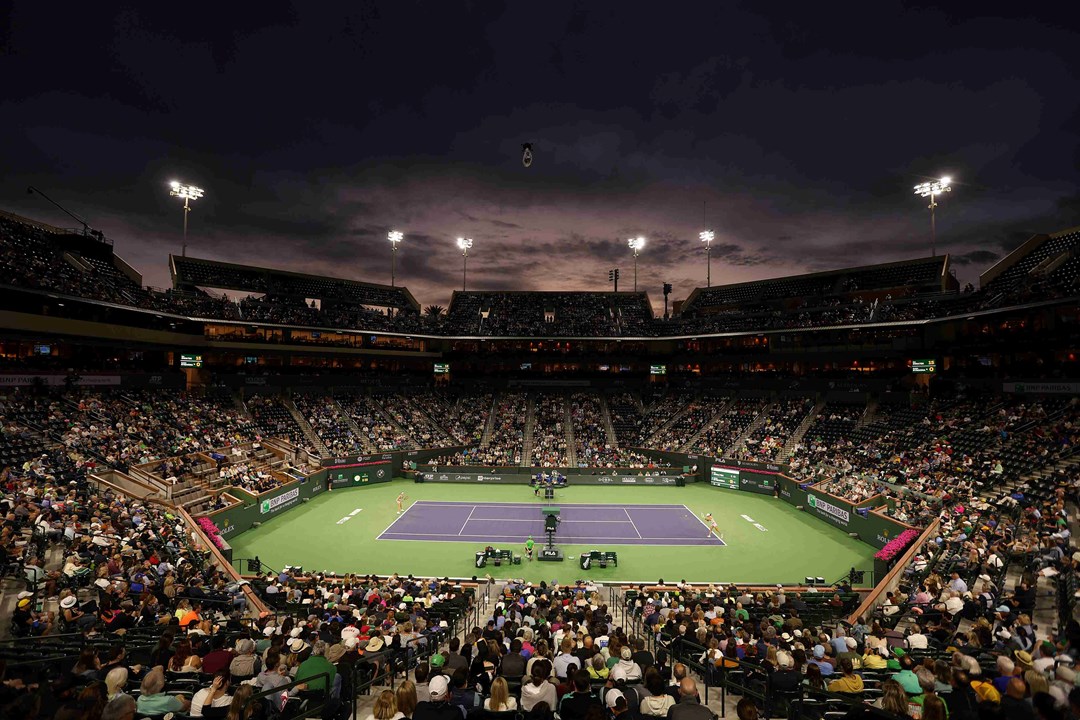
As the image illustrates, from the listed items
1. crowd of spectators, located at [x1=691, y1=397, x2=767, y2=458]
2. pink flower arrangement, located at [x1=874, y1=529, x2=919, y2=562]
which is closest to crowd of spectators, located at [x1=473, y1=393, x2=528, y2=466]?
crowd of spectators, located at [x1=691, y1=397, x2=767, y2=458]

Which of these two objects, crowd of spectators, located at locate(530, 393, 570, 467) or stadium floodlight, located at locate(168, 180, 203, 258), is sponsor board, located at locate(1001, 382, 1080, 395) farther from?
stadium floodlight, located at locate(168, 180, 203, 258)

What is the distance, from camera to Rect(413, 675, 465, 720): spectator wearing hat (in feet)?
20.1

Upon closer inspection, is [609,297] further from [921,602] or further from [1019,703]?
[1019,703]

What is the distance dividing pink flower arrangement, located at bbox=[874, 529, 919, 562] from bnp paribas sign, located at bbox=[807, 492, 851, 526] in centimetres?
614

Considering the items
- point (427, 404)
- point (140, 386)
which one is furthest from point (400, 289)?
point (140, 386)

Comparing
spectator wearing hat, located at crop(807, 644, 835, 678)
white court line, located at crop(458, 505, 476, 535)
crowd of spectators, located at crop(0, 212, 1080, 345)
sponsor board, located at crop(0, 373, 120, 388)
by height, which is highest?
crowd of spectators, located at crop(0, 212, 1080, 345)

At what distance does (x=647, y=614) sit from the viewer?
49.7 ft

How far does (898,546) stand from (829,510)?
29.6 feet

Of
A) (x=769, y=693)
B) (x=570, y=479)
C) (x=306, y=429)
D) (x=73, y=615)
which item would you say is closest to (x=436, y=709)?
(x=769, y=693)

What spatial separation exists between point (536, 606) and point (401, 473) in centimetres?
3090

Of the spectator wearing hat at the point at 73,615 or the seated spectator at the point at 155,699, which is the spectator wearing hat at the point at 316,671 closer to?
the seated spectator at the point at 155,699

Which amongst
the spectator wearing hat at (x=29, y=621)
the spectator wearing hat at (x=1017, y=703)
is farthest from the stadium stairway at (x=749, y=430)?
the spectator wearing hat at (x=29, y=621)

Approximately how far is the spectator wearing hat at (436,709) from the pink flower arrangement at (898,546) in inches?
847

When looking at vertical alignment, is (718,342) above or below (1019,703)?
above
